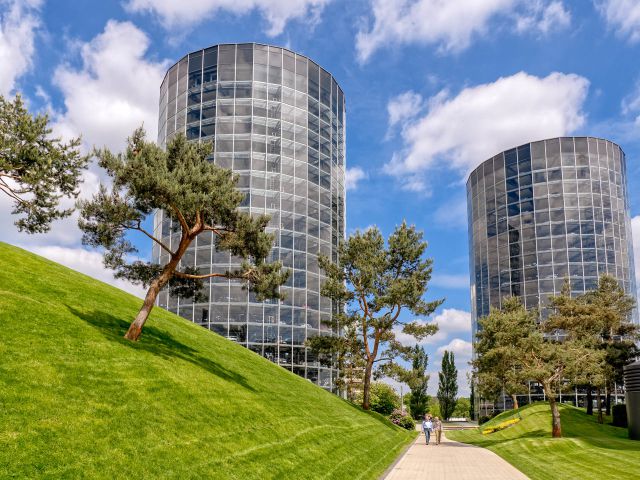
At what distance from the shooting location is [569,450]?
27.5 meters

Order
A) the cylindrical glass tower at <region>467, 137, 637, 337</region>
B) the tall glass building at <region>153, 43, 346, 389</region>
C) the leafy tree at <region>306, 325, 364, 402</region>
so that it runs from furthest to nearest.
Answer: the cylindrical glass tower at <region>467, 137, 637, 337</region>
the tall glass building at <region>153, 43, 346, 389</region>
the leafy tree at <region>306, 325, 364, 402</region>

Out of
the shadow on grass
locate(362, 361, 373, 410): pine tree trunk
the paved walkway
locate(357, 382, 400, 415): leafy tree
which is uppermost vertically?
the shadow on grass

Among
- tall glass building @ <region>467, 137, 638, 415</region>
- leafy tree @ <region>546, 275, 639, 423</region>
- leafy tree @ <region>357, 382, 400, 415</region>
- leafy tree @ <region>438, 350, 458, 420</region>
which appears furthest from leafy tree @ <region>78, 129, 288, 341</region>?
leafy tree @ <region>438, 350, 458, 420</region>

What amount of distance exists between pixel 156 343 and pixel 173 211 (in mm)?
5028

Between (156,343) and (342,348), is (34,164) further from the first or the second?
(342,348)

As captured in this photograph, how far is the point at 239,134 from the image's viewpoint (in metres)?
62.5

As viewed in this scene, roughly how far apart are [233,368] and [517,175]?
6833 centimetres

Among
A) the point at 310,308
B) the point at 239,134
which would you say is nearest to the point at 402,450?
the point at 310,308

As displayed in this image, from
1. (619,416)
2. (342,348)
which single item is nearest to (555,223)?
(619,416)

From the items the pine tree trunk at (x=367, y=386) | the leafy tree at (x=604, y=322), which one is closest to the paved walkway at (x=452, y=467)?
the pine tree trunk at (x=367, y=386)

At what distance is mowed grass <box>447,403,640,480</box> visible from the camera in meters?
20.7

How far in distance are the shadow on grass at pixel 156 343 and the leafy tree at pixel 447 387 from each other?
263ft

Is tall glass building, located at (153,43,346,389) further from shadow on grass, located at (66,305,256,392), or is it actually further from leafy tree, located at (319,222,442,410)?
shadow on grass, located at (66,305,256,392)

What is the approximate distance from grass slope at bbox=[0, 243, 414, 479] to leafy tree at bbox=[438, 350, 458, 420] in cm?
7516
